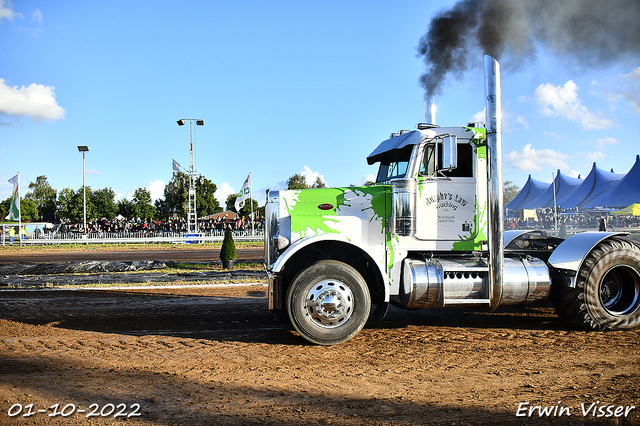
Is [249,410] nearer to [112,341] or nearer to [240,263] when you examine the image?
[112,341]

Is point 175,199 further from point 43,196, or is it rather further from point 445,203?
point 445,203

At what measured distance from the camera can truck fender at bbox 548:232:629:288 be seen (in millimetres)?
6613

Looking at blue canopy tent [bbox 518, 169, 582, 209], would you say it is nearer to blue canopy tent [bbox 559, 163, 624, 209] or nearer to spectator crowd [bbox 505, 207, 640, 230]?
blue canopy tent [bbox 559, 163, 624, 209]

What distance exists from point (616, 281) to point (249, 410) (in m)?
6.30

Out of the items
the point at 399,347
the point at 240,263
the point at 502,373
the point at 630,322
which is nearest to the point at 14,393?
the point at 399,347

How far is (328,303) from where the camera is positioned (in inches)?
233

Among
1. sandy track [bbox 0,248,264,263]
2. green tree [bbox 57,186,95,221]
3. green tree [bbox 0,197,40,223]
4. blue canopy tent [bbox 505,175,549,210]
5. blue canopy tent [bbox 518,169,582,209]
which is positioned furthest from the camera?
green tree [bbox 0,197,40,223]

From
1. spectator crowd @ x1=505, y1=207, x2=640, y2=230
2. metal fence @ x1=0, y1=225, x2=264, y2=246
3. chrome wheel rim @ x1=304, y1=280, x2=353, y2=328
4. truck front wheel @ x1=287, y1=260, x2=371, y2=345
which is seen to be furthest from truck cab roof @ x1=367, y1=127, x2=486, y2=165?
metal fence @ x1=0, y1=225, x2=264, y2=246

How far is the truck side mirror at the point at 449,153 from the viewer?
5938 millimetres

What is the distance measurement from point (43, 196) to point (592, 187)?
104 m

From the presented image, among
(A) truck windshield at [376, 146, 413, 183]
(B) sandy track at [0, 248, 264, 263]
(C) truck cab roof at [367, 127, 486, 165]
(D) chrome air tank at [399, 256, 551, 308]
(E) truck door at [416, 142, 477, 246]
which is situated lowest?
(B) sandy track at [0, 248, 264, 263]

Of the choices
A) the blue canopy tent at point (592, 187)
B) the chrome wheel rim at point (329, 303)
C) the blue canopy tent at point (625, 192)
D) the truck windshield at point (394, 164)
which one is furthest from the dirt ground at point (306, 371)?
the blue canopy tent at point (592, 187)

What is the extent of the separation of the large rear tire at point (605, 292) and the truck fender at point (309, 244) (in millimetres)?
2818

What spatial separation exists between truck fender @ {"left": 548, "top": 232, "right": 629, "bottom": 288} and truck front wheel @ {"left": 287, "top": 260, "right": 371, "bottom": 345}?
125 inches
